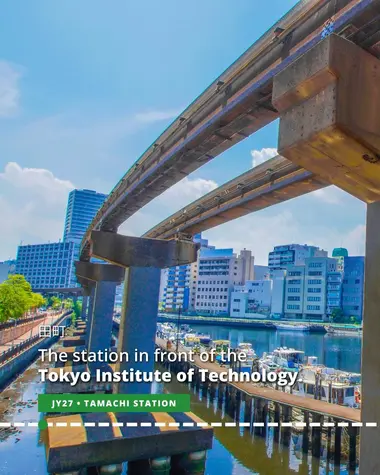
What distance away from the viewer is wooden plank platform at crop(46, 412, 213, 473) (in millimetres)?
10836

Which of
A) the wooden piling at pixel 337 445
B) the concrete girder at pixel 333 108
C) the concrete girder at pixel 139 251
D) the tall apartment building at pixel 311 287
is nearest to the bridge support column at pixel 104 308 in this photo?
the concrete girder at pixel 139 251

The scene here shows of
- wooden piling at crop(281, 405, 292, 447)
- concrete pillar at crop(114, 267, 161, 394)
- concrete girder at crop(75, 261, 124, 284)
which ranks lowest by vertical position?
wooden piling at crop(281, 405, 292, 447)

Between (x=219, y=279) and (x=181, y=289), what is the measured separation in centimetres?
2168

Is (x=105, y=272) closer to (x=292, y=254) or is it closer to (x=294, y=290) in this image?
(x=294, y=290)

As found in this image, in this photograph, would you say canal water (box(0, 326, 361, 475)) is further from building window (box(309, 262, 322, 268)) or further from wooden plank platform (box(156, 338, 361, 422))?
building window (box(309, 262, 322, 268))

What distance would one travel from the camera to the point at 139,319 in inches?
735

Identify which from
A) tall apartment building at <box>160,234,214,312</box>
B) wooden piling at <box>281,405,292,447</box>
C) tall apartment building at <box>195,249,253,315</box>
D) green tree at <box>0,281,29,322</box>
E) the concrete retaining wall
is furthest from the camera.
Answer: tall apartment building at <box>160,234,214,312</box>

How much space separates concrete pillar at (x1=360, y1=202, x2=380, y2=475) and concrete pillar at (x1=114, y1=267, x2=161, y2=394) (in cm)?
1295

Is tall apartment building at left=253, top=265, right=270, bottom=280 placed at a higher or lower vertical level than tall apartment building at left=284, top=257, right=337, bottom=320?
higher

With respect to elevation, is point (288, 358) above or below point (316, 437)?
below

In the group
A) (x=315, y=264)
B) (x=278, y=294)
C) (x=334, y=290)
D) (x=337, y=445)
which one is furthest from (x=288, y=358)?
(x=278, y=294)

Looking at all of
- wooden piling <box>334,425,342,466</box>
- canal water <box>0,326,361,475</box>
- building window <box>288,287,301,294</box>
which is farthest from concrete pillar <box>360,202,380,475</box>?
building window <box>288,287,301,294</box>

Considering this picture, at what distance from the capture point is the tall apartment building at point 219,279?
153 meters

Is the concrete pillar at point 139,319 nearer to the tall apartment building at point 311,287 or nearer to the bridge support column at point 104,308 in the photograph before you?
the bridge support column at point 104,308
